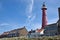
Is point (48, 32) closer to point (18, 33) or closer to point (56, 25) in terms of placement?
point (56, 25)

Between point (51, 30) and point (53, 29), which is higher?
point (53, 29)

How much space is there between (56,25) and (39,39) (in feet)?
77.4

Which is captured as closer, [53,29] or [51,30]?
[53,29]

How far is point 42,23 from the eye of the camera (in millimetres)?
61062

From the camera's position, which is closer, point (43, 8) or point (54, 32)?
point (54, 32)

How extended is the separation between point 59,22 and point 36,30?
12.8m

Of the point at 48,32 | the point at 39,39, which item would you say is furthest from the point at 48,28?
the point at 39,39

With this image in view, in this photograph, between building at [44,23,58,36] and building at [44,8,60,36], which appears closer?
Answer: building at [44,8,60,36]

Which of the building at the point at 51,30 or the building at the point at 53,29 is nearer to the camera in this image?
the building at the point at 53,29

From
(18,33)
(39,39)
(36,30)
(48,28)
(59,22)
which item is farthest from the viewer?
(18,33)

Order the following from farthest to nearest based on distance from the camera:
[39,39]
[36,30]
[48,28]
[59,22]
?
[36,30], [48,28], [59,22], [39,39]

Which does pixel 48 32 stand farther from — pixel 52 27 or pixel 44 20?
pixel 44 20

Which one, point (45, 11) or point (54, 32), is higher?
point (45, 11)

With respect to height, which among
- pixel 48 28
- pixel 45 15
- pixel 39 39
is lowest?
pixel 39 39
